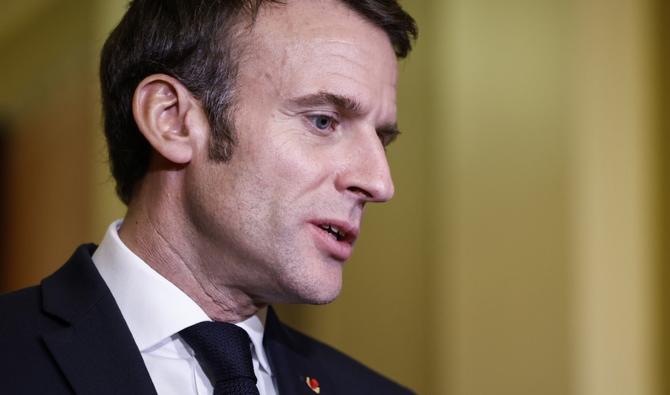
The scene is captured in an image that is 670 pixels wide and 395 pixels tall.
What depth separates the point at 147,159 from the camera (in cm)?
149

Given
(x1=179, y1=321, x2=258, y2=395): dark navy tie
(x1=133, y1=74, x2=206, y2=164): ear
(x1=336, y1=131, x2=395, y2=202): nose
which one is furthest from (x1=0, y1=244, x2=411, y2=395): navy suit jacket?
(x1=336, y1=131, x2=395, y2=202): nose

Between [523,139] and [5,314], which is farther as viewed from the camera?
[523,139]

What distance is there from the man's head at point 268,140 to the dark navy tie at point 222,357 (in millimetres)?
77

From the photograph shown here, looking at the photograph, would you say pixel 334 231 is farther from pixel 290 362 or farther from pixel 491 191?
pixel 491 191

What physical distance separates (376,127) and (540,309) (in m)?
1.16

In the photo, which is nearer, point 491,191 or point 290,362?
point 290,362

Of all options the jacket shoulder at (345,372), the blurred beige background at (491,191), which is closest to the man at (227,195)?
the jacket shoulder at (345,372)

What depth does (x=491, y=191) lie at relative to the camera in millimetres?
2502

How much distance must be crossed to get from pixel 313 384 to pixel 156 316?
32cm

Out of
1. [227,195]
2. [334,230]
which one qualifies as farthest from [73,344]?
[334,230]

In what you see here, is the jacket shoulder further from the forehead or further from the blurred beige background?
the blurred beige background

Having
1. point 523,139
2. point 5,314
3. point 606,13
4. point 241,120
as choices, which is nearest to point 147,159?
point 241,120

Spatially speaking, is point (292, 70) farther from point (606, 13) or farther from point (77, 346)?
point (606, 13)

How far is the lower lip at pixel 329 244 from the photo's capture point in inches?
53.2
